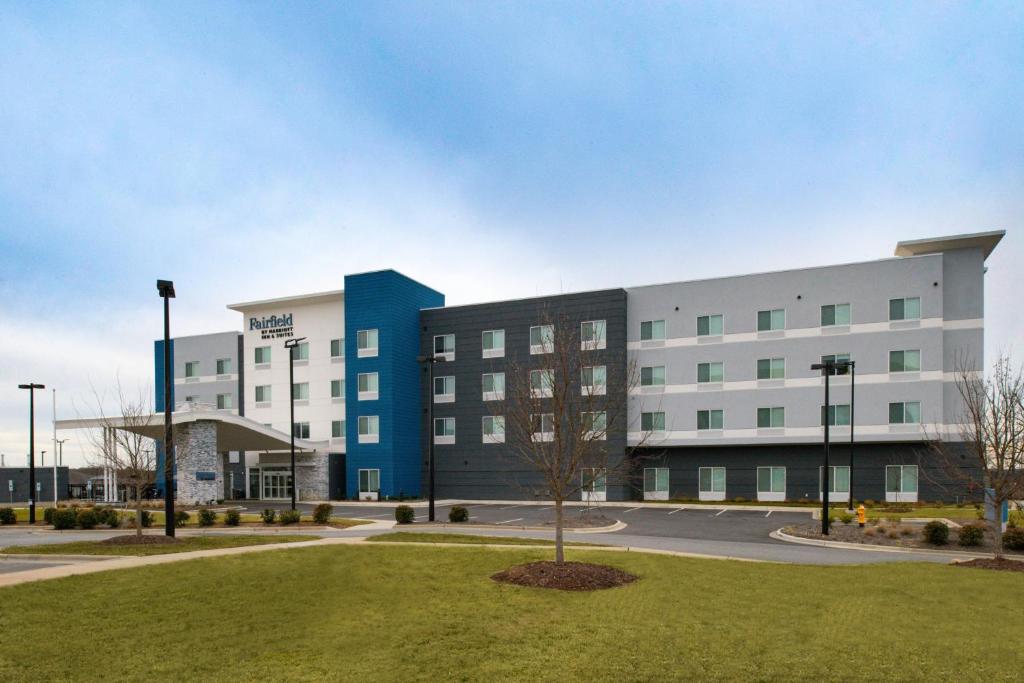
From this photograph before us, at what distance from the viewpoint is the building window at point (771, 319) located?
4059 cm

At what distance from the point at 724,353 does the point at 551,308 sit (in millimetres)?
11856

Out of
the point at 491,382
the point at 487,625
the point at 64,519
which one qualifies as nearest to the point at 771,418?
the point at 491,382

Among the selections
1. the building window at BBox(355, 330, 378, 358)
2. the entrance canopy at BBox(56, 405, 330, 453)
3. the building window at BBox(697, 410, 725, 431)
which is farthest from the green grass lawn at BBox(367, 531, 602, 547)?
the building window at BBox(355, 330, 378, 358)

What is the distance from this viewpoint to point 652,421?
42875mm

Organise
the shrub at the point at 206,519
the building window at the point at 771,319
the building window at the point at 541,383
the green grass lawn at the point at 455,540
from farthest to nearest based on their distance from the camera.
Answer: the building window at the point at 771,319 → the shrub at the point at 206,519 → the green grass lawn at the point at 455,540 → the building window at the point at 541,383

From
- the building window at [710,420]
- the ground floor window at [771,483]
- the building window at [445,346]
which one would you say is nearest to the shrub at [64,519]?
the building window at [445,346]

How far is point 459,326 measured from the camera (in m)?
47.9

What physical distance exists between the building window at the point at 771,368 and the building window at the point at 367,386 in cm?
2610

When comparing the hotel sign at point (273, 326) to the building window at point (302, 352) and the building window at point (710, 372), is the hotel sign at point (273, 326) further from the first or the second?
the building window at point (710, 372)

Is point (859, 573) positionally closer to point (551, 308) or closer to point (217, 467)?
point (551, 308)

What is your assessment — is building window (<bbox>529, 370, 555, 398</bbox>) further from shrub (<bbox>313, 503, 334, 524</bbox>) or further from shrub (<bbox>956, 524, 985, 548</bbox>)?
shrub (<bbox>956, 524, 985, 548</bbox>)

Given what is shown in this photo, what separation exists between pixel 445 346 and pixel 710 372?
19074mm

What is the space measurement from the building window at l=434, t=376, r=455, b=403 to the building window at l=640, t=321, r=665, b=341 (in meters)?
14.3

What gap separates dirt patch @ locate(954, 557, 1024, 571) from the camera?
51.8ft
